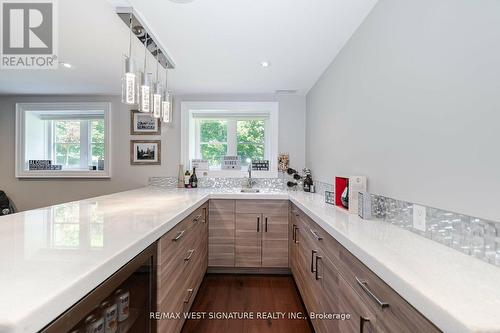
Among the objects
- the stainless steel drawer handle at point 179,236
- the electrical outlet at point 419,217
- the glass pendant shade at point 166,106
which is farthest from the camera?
the glass pendant shade at point 166,106

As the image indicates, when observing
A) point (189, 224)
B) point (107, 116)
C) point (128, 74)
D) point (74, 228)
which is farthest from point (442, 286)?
point (107, 116)

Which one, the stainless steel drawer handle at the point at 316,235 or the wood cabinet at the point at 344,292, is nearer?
the wood cabinet at the point at 344,292

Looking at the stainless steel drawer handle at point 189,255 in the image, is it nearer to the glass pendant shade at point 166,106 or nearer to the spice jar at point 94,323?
the spice jar at point 94,323

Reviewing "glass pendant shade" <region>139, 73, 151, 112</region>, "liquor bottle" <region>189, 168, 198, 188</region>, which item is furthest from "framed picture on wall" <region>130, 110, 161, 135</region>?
"glass pendant shade" <region>139, 73, 151, 112</region>

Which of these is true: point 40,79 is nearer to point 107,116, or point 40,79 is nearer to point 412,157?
point 107,116

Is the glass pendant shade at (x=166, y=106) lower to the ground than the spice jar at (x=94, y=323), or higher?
higher

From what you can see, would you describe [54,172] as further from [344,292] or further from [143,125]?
[344,292]

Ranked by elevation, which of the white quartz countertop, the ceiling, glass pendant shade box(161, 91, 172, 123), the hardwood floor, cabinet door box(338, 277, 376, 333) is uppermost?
the ceiling

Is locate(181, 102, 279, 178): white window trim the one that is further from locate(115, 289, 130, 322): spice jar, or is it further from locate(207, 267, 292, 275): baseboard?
locate(115, 289, 130, 322): spice jar

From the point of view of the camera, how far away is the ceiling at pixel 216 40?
151cm

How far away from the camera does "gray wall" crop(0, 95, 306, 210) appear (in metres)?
3.28

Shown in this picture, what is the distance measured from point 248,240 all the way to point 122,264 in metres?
1.96

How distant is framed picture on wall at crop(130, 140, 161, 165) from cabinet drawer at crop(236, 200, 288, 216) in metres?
1.53

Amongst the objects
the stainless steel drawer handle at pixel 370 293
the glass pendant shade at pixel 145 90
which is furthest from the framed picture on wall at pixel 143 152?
the stainless steel drawer handle at pixel 370 293
